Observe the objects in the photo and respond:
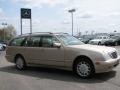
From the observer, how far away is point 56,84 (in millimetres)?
8438

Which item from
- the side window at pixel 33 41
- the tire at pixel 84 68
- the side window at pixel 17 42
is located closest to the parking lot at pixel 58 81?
the tire at pixel 84 68

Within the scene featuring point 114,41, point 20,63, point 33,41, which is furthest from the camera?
point 114,41

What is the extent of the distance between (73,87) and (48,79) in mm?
1696

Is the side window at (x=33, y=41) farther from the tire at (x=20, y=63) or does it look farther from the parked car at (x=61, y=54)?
the tire at (x=20, y=63)

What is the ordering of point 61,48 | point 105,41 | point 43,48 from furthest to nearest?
point 105,41 < point 43,48 < point 61,48

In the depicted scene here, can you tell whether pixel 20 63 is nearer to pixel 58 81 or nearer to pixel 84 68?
pixel 58 81

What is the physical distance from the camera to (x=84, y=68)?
363 inches

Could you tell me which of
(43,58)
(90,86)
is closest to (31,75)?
(43,58)

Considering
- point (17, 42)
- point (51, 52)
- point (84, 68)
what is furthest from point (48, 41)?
point (17, 42)

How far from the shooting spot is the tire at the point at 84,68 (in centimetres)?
910

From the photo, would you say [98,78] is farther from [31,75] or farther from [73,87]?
[31,75]

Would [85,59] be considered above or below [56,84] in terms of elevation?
above

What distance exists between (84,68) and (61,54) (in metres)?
1.13

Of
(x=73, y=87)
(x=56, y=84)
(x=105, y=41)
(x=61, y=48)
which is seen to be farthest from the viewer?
(x=105, y=41)
